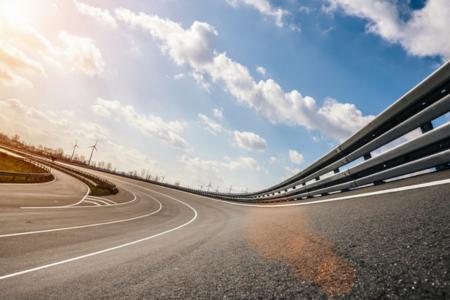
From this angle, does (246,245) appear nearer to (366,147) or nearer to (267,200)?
(366,147)

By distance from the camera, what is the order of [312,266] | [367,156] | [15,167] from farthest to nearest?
[15,167], [367,156], [312,266]

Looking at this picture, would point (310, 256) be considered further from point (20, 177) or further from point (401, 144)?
point (20, 177)

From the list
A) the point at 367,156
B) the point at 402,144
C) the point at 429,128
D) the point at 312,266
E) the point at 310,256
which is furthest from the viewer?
the point at 367,156

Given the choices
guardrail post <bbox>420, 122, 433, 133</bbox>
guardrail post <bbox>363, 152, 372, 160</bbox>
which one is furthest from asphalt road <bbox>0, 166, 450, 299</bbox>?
guardrail post <bbox>363, 152, 372, 160</bbox>

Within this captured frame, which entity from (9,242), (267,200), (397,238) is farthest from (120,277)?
(267,200)

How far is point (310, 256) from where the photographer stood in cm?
287

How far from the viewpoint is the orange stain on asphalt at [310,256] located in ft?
6.79

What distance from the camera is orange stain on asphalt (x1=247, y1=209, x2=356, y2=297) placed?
2.07 meters

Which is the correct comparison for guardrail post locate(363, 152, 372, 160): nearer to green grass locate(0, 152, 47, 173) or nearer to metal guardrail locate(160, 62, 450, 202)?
metal guardrail locate(160, 62, 450, 202)

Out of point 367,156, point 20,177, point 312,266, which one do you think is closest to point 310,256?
point 312,266

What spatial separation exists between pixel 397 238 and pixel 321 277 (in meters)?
0.90

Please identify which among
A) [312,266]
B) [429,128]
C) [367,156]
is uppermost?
[429,128]

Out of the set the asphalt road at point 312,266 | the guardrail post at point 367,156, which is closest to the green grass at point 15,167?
the asphalt road at point 312,266

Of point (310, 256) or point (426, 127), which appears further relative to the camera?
point (426, 127)
